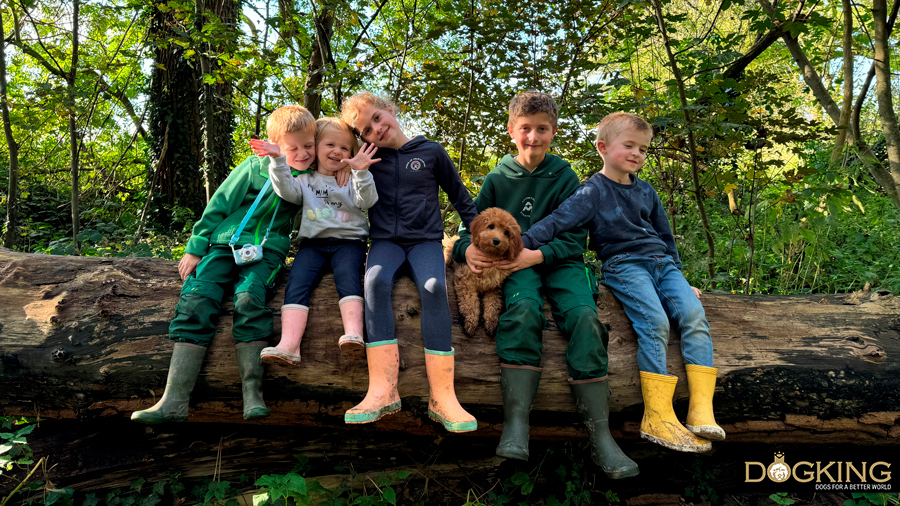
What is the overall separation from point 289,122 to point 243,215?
0.71 m

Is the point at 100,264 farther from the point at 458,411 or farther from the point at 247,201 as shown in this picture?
the point at 458,411

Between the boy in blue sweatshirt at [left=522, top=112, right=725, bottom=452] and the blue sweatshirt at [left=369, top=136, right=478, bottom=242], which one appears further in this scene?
the blue sweatshirt at [left=369, top=136, right=478, bottom=242]

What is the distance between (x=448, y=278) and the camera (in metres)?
3.50

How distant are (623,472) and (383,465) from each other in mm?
1651

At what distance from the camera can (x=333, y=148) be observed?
3338 millimetres

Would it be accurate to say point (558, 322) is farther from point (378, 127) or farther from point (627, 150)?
point (378, 127)

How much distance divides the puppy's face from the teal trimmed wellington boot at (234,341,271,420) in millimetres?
1485

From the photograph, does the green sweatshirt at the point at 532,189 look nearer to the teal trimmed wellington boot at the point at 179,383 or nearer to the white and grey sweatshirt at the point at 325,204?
the white and grey sweatshirt at the point at 325,204

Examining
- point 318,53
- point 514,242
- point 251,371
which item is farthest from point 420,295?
point 318,53

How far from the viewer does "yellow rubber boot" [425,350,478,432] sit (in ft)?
8.80

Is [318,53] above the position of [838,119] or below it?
above

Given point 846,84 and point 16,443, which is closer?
point 16,443

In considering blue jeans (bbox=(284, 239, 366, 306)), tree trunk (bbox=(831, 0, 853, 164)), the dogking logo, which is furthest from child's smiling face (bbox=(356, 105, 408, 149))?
tree trunk (bbox=(831, 0, 853, 164))

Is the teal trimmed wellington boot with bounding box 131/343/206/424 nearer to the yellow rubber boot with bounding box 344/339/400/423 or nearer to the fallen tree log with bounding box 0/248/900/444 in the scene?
the fallen tree log with bounding box 0/248/900/444
